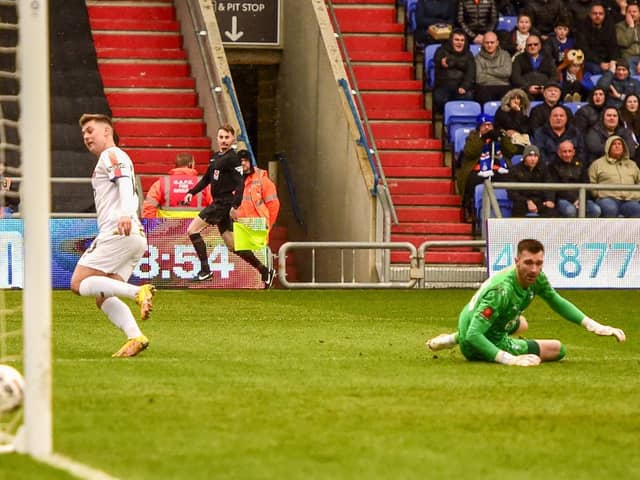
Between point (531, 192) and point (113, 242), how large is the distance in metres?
11.0

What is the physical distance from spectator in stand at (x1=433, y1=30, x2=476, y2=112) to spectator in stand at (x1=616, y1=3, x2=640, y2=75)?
9.85 feet

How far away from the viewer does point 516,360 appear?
11.4m

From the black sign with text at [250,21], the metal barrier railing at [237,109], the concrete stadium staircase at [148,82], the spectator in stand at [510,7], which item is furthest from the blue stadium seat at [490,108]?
the black sign with text at [250,21]

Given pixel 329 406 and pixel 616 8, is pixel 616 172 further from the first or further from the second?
pixel 329 406

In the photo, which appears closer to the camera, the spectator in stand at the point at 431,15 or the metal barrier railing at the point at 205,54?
the metal barrier railing at the point at 205,54

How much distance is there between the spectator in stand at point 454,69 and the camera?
24016 millimetres

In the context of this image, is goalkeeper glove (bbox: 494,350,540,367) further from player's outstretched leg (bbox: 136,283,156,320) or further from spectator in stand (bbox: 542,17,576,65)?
spectator in stand (bbox: 542,17,576,65)

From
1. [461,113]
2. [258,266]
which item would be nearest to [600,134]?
[461,113]

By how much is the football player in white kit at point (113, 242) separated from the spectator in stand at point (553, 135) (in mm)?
11878

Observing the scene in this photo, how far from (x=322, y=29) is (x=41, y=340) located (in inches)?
712

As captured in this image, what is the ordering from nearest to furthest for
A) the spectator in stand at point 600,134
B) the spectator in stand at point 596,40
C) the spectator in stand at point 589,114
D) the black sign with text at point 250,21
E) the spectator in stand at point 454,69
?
the spectator in stand at point 600,134
the spectator in stand at point 589,114
the spectator in stand at point 454,69
the spectator in stand at point 596,40
the black sign with text at point 250,21

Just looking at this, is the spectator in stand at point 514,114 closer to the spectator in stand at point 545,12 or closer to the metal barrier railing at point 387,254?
the metal barrier railing at point 387,254

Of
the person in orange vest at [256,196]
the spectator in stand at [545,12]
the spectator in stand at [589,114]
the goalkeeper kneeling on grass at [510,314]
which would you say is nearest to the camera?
the goalkeeper kneeling on grass at [510,314]

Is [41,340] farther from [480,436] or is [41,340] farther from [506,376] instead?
[506,376]
